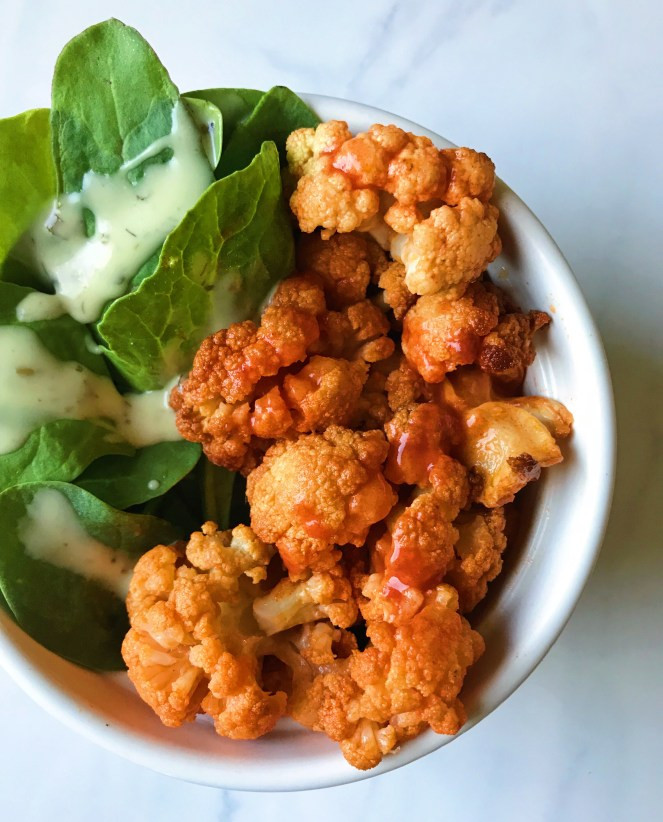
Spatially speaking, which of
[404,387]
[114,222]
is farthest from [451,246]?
[114,222]

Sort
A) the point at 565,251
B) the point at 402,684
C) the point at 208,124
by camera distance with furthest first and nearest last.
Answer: the point at 565,251 → the point at 208,124 → the point at 402,684

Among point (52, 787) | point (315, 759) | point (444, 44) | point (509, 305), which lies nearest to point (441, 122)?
point (444, 44)

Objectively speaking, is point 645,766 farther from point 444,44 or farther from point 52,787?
point 444,44

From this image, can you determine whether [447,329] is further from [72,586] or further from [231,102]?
[72,586]

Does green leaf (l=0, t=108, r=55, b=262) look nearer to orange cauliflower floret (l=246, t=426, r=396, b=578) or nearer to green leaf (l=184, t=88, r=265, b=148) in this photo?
green leaf (l=184, t=88, r=265, b=148)

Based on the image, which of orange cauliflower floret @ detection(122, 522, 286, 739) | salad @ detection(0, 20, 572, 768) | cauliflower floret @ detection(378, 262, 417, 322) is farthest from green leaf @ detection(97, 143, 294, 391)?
orange cauliflower floret @ detection(122, 522, 286, 739)

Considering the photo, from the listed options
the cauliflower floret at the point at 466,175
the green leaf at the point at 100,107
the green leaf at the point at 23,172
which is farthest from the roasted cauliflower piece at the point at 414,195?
the green leaf at the point at 23,172
